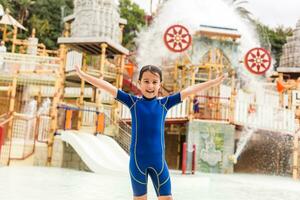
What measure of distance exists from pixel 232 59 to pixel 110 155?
6919 mm

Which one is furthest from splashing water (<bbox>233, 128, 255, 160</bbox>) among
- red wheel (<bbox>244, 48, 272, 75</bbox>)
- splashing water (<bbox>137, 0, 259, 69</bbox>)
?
splashing water (<bbox>137, 0, 259, 69</bbox>)

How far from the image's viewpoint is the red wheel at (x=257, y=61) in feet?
46.6

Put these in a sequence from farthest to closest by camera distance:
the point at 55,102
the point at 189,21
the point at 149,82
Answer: the point at 189,21
the point at 55,102
the point at 149,82

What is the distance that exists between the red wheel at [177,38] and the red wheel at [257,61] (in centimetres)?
213

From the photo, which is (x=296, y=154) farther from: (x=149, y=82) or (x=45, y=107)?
(x=45, y=107)

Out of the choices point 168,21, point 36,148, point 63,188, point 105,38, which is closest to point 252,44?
point 168,21

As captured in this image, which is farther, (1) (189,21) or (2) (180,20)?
(2) (180,20)

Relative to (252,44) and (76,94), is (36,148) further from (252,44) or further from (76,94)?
(252,44)

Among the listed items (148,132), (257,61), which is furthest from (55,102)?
(148,132)

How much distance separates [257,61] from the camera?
46.6 ft

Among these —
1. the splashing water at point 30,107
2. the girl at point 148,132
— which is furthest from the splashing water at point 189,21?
the girl at point 148,132

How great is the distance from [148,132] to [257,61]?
11667 mm

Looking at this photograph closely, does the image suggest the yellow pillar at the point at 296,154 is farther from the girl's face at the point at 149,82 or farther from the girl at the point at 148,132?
the girl's face at the point at 149,82

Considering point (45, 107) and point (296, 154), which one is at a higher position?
point (45, 107)
